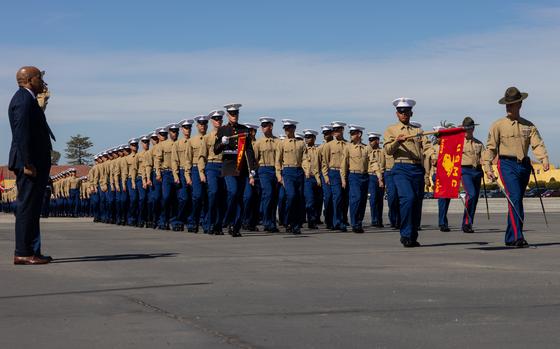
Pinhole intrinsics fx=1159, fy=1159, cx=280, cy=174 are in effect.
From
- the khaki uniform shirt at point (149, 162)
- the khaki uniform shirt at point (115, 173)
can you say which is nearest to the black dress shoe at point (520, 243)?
the khaki uniform shirt at point (149, 162)

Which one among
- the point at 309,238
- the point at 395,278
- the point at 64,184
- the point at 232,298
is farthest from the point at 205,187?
the point at 64,184

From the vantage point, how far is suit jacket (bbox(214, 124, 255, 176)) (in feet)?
66.9

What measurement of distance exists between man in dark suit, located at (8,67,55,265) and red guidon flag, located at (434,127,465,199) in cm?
573

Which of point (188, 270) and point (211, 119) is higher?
point (211, 119)

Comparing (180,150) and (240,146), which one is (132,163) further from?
(240,146)

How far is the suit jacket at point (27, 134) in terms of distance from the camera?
40.7 feet

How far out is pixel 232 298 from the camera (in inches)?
347

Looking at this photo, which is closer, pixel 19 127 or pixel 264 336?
pixel 264 336

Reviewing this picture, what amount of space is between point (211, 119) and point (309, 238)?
3691 mm

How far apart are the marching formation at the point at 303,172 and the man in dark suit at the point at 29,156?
5044mm

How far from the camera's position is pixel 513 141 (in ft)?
50.8

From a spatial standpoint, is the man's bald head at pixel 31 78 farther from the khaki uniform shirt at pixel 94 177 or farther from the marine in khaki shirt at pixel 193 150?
the khaki uniform shirt at pixel 94 177

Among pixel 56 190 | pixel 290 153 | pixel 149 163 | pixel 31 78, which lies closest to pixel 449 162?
pixel 31 78

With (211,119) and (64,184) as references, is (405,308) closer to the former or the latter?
(211,119)
